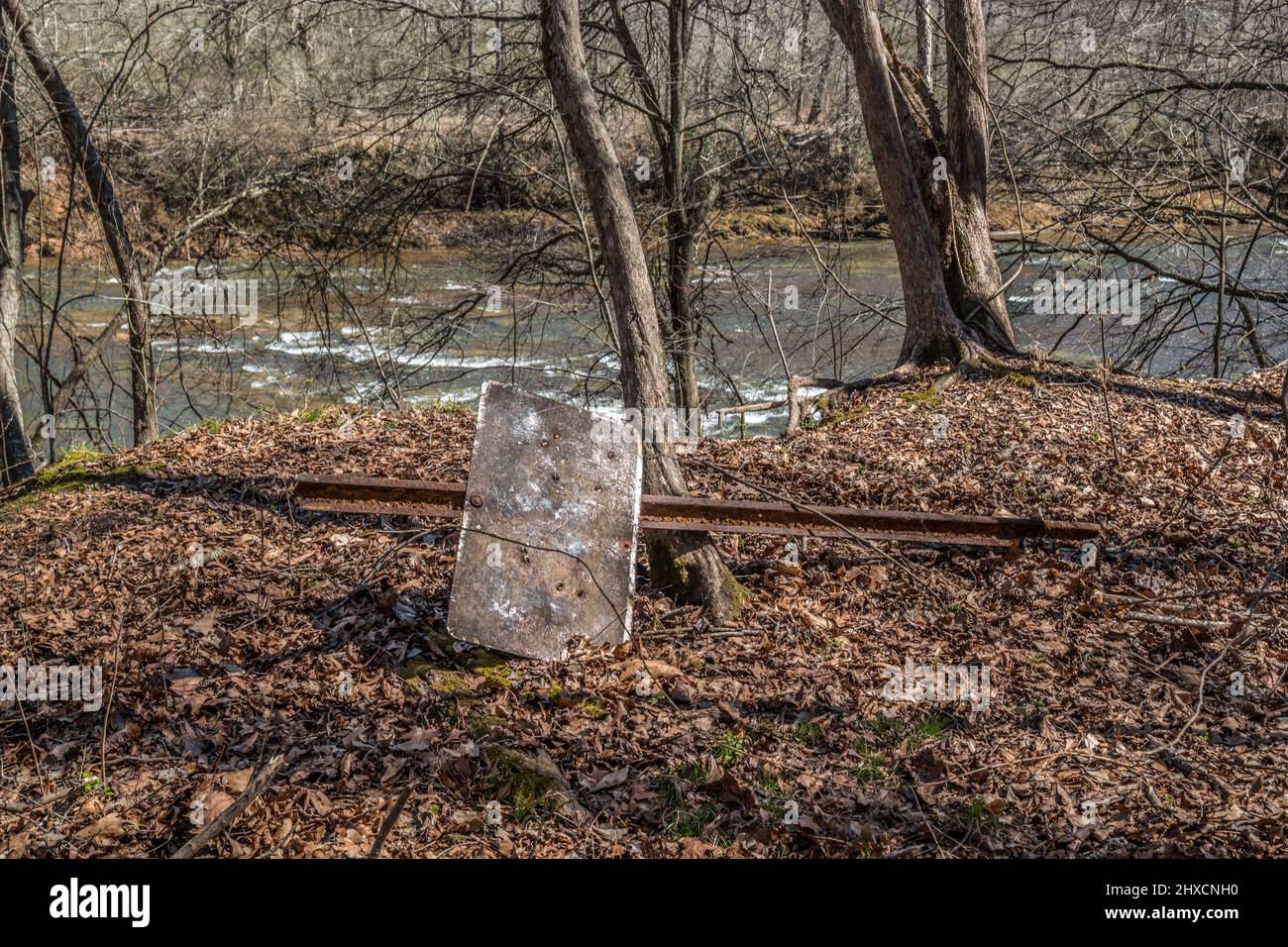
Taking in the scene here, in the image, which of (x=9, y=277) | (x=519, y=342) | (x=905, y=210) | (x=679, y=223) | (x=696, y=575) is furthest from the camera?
(x=519, y=342)

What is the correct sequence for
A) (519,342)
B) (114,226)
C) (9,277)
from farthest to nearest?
1. (519,342)
2. (114,226)
3. (9,277)

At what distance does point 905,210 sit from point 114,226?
753cm

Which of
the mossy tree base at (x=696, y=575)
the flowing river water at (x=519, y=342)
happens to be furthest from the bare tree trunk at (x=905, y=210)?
the mossy tree base at (x=696, y=575)

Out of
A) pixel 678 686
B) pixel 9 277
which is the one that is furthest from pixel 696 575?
pixel 9 277

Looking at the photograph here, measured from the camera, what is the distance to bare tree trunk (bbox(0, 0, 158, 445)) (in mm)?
9594

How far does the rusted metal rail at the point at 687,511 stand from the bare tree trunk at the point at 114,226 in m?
5.72

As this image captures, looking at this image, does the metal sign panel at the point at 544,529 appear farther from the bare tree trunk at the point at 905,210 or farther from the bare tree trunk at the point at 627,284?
the bare tree trunk at the point at 905,210

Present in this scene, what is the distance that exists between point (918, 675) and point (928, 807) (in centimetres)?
97

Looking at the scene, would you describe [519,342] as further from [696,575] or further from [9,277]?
[696,575]

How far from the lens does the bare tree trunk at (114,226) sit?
9594 mm

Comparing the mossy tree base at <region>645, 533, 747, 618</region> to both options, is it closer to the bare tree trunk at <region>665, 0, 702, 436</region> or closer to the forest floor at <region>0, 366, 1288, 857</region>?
the forest floor at <region>0, 366, 1288, 857</region>

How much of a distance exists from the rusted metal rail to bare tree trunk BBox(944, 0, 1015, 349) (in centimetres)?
458

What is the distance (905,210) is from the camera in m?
9.46

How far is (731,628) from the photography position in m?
5.27
